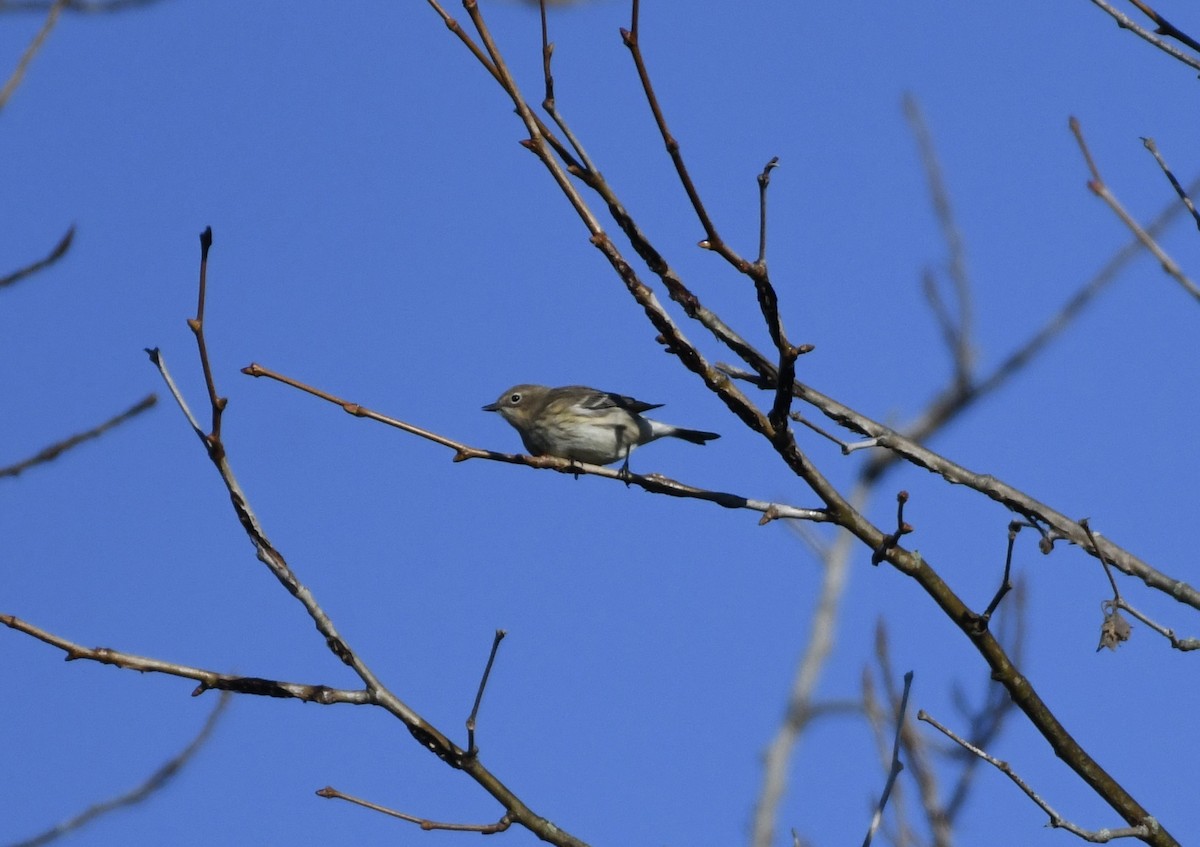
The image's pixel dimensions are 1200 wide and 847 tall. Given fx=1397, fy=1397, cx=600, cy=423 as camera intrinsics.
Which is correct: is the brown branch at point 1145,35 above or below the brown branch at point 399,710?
above

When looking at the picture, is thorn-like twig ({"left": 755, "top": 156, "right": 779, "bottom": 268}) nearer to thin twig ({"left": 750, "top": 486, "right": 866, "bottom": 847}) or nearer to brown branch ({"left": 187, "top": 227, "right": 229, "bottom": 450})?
brown branch ({"left": 187, "top": 227, "right": 229, "bottom": 450})

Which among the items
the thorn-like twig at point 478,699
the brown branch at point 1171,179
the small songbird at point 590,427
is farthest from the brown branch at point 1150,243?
the small songbird at point 590,427

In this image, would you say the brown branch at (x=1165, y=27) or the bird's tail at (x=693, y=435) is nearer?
the brown branch at (x=1165, y=27)

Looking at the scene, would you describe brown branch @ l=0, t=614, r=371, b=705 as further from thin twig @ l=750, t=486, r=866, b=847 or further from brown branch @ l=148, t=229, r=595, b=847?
thin twig @ l=750, t=486, r=866, b=847

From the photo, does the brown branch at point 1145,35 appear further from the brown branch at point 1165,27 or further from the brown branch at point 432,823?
the brown branch at point 432,823

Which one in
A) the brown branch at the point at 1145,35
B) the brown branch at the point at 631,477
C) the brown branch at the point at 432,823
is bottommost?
the brown branch at the point at 432,823

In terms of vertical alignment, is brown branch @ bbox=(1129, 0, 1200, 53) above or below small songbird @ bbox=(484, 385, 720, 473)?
below

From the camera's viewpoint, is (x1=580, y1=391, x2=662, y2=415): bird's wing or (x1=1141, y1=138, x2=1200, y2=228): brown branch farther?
Result: (x1=580, y1=391, x2=662, y2=415): bird's wing

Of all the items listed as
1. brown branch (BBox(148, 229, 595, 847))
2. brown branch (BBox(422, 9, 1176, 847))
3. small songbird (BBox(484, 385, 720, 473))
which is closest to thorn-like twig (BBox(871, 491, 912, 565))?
brown branch (BBox(422, 9, 1176, 847))

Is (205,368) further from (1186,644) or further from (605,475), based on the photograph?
(1186,644)

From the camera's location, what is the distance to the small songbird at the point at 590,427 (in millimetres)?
8945

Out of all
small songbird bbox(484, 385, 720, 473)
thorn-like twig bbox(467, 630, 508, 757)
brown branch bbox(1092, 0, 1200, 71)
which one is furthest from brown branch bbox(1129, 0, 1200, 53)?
small songbird bbox(484, 385, 720, 473)

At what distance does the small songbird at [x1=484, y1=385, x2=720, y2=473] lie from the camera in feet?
29.3

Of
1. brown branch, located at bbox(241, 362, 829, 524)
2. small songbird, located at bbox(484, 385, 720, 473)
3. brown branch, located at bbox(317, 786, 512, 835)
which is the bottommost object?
brown branch, located at bbox(317, 786, 512, 835)
